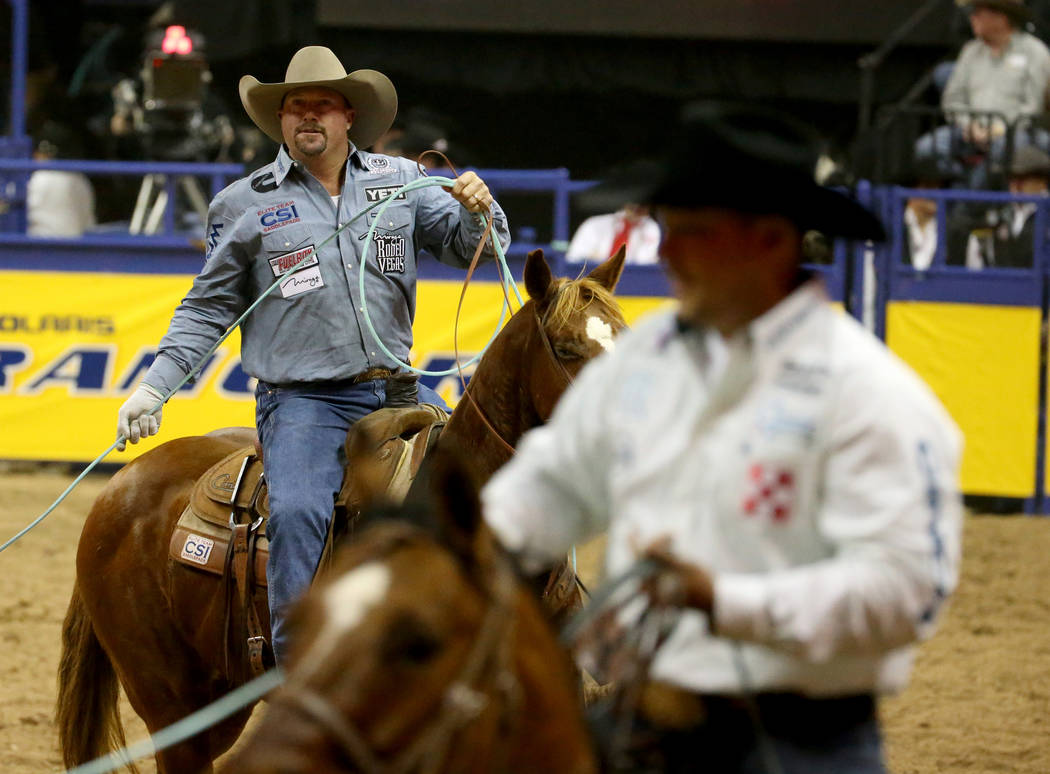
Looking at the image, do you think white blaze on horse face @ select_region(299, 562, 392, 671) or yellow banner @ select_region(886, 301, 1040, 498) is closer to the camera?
white blaze on horse face @ select_region(299, 562, 392, 671)

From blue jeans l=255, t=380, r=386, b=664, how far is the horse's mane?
0.75 metres

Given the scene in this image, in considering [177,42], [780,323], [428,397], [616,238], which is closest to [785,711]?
[780,323]

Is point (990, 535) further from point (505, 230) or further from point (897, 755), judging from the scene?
point (505, 230)

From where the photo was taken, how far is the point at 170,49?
37.7 ft

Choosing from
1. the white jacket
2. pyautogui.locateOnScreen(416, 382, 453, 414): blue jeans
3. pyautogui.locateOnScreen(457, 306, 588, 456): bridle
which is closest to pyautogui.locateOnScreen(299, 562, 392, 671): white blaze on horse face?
the white jacket

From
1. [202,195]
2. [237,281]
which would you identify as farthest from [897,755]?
[202,195]

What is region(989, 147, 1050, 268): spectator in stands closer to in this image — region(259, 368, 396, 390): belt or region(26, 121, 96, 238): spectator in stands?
region(259, 368, 396, 390): belt

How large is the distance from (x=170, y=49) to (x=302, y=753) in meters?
10.5

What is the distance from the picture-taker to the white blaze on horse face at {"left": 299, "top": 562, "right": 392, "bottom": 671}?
1805 millimetres

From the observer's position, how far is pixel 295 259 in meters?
4.66

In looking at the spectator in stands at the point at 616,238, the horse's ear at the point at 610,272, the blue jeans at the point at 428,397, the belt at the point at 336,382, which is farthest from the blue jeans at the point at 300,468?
the spectator in stands at the point at 616,238

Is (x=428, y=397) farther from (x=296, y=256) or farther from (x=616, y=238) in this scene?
(x=616, y=238)

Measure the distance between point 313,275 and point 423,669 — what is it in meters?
2.97

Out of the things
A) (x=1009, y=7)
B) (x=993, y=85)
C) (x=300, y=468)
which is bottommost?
(x=300, y=468)
